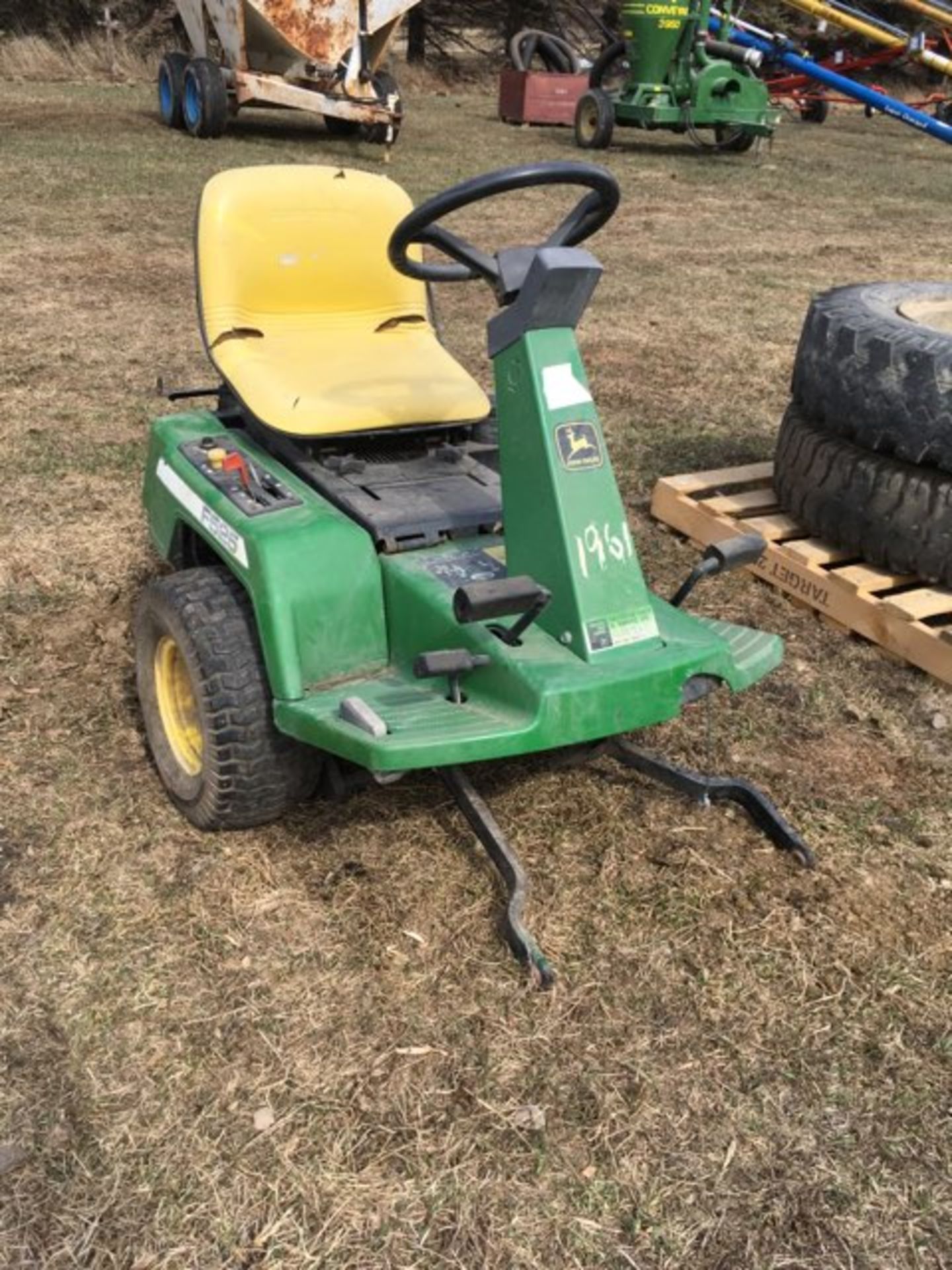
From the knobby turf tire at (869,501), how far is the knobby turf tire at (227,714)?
1.79 meters

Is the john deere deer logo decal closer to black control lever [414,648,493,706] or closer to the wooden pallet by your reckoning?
black control lever [414,648,493,706]

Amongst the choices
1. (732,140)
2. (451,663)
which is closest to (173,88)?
(732,140)

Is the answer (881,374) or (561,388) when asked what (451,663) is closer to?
(561,388)

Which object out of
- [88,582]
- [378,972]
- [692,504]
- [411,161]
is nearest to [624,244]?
[411,161]

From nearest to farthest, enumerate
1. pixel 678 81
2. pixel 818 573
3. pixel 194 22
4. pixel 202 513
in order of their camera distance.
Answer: pixel 202 513 < pixel 818 573 < pixel 194 22 < pixel 678 81

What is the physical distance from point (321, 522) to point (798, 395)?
185 cm

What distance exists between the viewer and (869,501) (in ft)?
10.7

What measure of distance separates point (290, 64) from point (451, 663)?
10.8 meters

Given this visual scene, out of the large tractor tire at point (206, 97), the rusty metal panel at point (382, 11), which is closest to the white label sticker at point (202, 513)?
the large tractor tire at point (206, 97)

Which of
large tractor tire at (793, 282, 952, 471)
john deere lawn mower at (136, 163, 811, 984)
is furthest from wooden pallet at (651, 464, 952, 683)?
john deere lawn mower at (136, 163, 811, 984)

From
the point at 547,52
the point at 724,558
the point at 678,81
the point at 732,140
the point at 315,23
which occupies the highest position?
the point at 724,558

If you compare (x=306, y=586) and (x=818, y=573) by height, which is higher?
(x=306, y=586)

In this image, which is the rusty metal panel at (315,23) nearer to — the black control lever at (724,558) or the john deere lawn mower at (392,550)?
the john deere lawn mower at (392,550)

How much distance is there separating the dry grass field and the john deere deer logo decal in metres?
0.83
